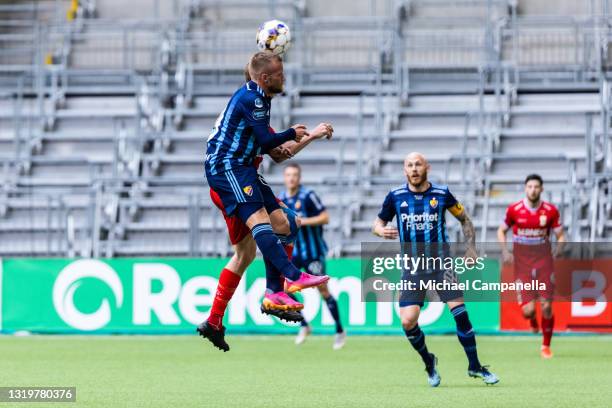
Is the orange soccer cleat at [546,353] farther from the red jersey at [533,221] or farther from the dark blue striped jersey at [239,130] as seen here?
the dark blue striped jersey at [239,130]

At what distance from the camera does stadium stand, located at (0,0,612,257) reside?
22.0 m

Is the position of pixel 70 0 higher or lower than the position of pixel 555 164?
higher

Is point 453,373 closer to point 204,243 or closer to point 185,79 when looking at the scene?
point 204,243

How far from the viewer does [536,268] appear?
1681cm

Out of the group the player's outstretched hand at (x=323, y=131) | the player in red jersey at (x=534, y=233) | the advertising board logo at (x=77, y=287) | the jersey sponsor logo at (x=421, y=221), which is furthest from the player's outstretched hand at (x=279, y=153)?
the advertising board logo at (x=77, y=287)

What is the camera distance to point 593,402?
998 cm

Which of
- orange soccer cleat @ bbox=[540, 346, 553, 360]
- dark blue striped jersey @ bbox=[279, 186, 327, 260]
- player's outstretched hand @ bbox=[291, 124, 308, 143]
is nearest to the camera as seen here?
player's outstretched hand @ bbox=[291, 124, 308, 143]

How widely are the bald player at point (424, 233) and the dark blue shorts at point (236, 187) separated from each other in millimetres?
1990

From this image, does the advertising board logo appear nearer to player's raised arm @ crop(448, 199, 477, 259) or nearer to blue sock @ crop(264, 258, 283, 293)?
player's raised arm @ crop(448, 199, 477, 259)

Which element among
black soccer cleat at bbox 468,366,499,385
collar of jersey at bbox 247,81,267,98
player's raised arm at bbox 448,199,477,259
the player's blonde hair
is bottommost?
black soccer cleat at bbox 468,366,499,385

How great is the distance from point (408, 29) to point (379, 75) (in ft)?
8.24

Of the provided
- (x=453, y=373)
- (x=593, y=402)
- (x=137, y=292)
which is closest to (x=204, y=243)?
(x=137, y=292)

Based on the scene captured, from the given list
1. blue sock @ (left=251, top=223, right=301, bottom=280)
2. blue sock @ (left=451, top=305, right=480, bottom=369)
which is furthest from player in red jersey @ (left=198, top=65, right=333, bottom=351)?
blue sock @ (left=451, top=305, right=480, bottom=369)

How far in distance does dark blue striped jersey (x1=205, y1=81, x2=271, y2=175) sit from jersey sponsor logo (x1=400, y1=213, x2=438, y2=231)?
2.38 m
